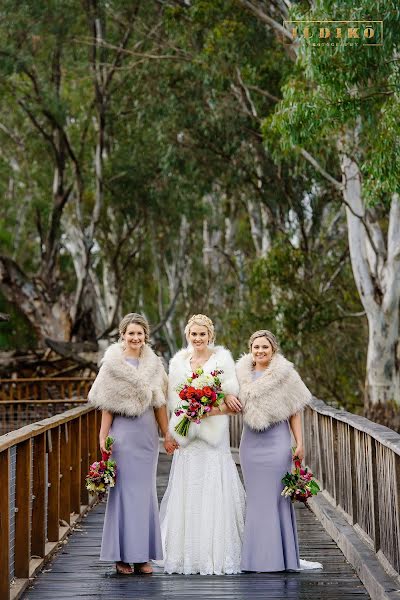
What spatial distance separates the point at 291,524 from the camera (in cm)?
757

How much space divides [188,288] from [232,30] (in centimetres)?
2166

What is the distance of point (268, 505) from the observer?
24.9 feet

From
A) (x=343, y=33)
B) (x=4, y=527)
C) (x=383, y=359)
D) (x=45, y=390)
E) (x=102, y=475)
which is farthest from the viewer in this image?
(x=45, y=390)

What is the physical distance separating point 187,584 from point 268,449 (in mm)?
1076

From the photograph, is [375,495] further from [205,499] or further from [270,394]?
[205,499]

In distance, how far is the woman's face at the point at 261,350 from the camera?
780cm

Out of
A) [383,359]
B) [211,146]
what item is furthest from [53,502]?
[211,146]

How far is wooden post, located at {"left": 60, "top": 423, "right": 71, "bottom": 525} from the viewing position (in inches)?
366

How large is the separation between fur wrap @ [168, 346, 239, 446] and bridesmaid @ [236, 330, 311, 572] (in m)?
0.13

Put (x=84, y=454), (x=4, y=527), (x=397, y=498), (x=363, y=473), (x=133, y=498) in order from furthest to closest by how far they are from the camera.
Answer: (x=84, y=454), (x=363, y=473), (x=133, y=498), (x=397, y=498), (x=4, y=527)

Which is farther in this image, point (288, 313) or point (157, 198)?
point (157, 198)

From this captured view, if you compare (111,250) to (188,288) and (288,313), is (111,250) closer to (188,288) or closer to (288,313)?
(188,288)

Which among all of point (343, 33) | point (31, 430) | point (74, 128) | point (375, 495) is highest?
point (74, 128)

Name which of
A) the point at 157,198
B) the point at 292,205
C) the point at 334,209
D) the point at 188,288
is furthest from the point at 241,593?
the point at 188,288
